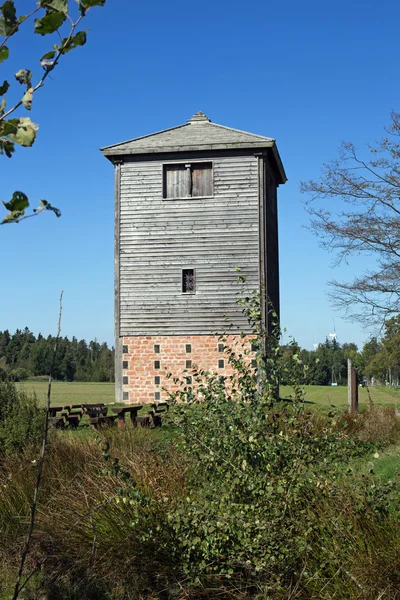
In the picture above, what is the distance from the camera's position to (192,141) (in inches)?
917

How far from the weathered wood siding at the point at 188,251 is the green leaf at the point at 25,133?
20321mm

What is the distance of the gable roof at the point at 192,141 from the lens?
23.1m

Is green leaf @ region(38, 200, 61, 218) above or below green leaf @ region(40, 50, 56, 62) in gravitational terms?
below

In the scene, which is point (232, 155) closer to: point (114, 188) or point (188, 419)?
point (114, 188)

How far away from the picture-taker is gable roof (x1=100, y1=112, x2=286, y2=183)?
2306 cm

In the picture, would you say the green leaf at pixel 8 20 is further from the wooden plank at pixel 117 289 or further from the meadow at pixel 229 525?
the wooden plank at pixel 117 289

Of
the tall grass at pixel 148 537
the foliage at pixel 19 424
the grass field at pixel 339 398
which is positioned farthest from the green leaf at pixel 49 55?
the grass field at pixel 339 398

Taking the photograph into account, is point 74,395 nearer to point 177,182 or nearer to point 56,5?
point 177,182

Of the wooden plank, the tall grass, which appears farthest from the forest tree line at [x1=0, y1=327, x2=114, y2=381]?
the tall grass

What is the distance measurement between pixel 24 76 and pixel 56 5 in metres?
0.26

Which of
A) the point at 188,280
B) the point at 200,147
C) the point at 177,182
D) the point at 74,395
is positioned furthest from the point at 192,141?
the point at 74,395

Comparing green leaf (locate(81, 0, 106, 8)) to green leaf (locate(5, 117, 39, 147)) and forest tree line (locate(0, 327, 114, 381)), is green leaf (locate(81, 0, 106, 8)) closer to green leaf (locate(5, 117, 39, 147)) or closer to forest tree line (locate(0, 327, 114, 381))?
green leaf (locate(5, 117, 39, 147))

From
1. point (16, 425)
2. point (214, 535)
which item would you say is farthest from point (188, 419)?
point (16, 425)

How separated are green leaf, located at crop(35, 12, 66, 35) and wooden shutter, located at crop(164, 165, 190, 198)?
21.1 m
